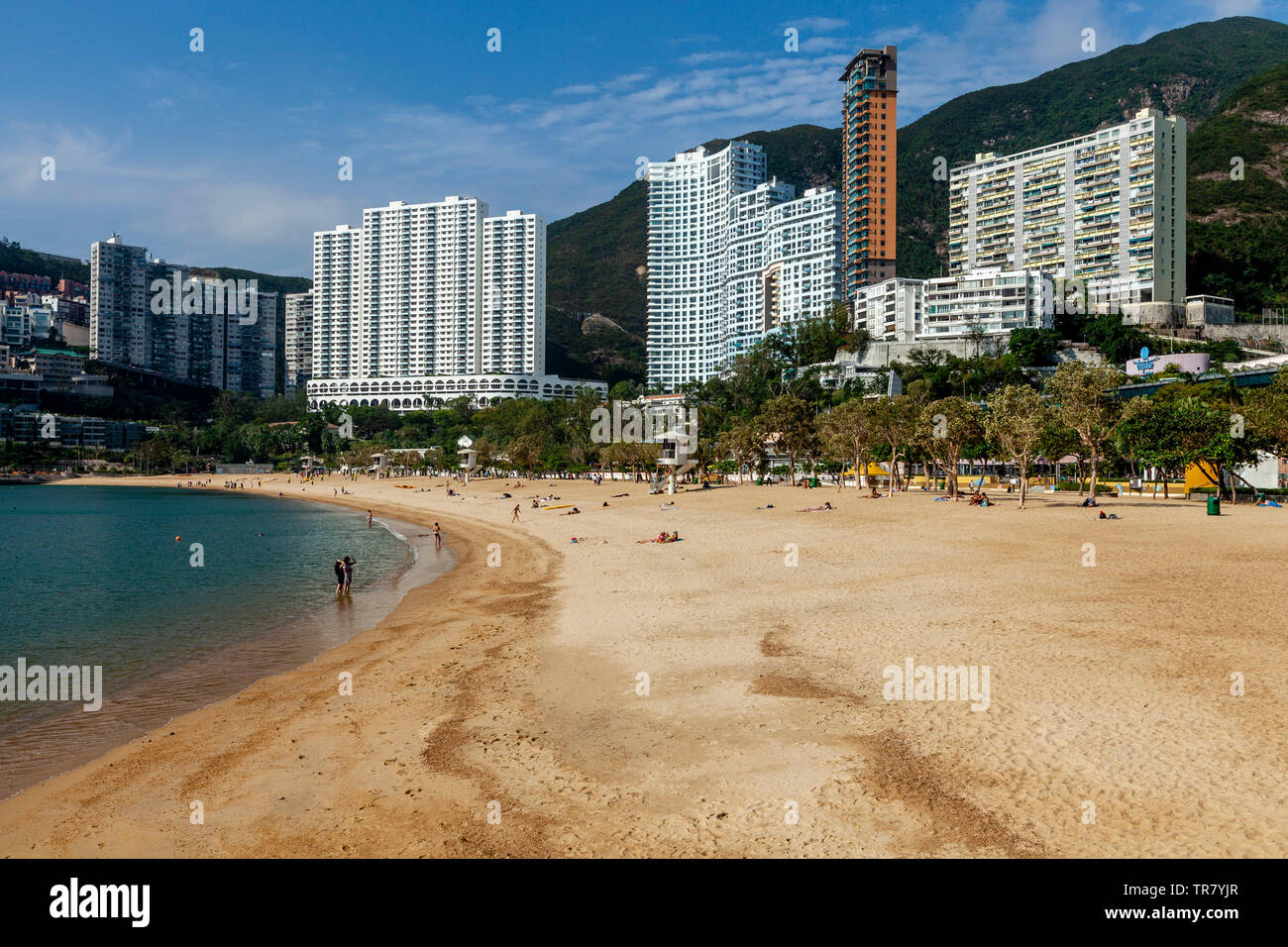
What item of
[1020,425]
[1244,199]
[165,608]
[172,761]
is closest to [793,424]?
[1020,425]

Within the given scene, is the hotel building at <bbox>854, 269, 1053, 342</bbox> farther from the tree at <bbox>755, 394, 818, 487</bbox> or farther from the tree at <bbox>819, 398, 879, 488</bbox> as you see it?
the tree at <bbox>819, 398, 879, 488</bbox>

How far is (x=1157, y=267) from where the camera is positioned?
415 ft

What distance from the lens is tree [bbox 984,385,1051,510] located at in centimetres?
4291

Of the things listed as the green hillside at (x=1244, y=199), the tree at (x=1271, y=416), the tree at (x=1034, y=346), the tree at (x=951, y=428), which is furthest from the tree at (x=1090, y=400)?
the green hillside at (x=1244, y=199)

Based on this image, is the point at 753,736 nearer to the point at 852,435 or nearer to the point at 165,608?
the point at 165,608

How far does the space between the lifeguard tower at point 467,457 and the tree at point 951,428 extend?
235 ft

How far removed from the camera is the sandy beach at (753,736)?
777 centimetres

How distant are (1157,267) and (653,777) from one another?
488 feet

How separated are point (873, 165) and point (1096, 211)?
4158cm

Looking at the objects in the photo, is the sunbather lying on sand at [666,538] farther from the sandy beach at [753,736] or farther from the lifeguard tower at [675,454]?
the lifeguard tower at [675,454]
